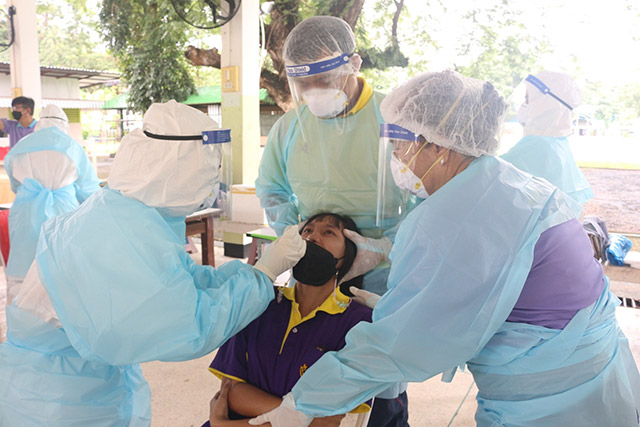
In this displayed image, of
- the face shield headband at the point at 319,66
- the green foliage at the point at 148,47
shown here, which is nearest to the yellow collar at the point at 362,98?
the face shield headband at the point at 319,66

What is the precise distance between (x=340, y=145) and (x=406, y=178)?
2.18 ft

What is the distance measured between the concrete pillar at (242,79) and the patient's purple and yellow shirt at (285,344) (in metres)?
3.52

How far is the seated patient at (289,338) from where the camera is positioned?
1509 millimetres

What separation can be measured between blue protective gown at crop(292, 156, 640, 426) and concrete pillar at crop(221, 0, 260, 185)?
4.01 m

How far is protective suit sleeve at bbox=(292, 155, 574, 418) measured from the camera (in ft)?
3.23

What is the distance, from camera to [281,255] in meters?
1.43

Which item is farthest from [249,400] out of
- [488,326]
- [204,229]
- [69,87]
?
[69,87]

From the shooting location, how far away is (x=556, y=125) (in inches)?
112

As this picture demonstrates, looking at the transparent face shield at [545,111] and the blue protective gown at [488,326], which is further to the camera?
the transparent face shield at [545,111]

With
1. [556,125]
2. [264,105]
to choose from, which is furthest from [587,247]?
[264,105]

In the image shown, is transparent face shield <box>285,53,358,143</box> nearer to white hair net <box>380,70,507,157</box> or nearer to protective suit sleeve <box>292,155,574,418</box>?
white hair net <box>380,70,507,157</box>

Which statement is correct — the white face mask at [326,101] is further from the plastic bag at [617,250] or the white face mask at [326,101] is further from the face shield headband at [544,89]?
the plastic bag at [617,250]

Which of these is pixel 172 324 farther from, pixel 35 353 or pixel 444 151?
pixel 444 151

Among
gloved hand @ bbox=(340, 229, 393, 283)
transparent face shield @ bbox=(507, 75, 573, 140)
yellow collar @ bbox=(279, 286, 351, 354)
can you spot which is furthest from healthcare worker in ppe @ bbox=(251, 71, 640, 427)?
transparent face shield @ bbox=(507, 75, 573, 140)
